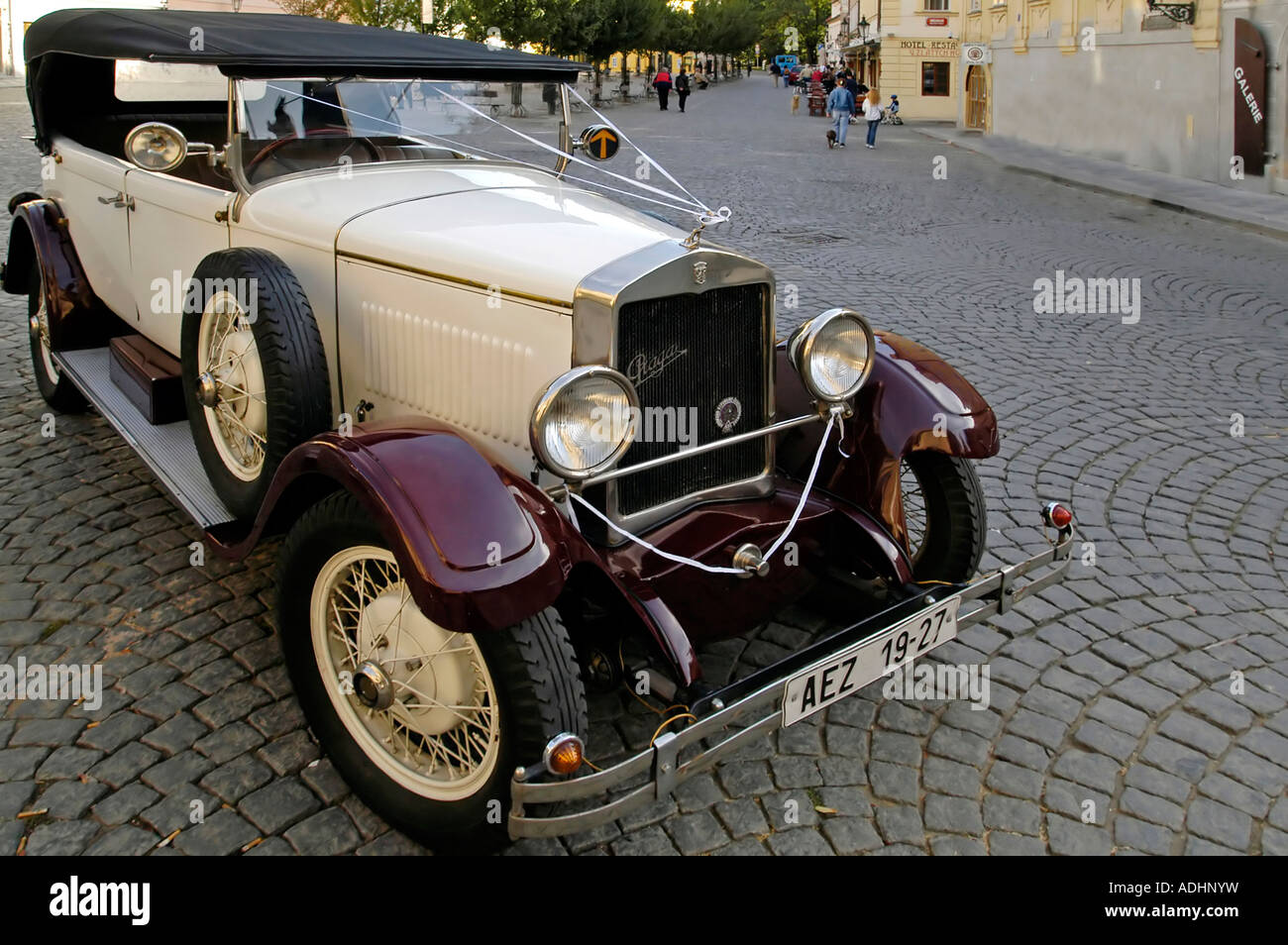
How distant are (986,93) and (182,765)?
96.5 ft

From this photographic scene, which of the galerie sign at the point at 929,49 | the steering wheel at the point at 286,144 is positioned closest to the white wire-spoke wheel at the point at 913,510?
the steering wheel at the point at 286,144

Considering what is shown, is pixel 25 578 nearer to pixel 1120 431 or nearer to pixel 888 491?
pixel 888 491

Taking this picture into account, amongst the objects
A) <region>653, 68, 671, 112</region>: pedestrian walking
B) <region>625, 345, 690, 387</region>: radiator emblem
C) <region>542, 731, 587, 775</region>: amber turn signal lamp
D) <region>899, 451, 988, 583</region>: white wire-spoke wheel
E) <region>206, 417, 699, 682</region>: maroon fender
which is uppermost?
<region>653, 68, 671, 112</region>: pedestrian walking

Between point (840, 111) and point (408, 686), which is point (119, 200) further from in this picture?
point (840, 111)

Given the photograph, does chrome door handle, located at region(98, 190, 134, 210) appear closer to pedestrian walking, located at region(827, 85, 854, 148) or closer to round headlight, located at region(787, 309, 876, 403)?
round headlight, located at region(787, 309, 876, 403)

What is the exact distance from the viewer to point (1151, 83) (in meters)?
18.2

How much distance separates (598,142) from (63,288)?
2758 mm

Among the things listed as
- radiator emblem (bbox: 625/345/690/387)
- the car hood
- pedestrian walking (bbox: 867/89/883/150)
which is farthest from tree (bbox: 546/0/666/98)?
radiator emblem (bbox: 625/345/690/387)

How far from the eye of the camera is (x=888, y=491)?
3.43 m

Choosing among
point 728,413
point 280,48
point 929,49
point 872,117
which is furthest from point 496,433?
point 929,49

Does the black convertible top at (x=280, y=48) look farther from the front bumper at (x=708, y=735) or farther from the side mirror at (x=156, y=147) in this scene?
the front bumper at (x=708, y=735)

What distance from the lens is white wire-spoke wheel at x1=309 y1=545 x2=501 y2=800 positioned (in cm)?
264

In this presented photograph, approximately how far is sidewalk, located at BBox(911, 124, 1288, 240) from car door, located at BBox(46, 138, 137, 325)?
1210cm

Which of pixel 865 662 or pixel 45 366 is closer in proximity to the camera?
pixel 865 662
